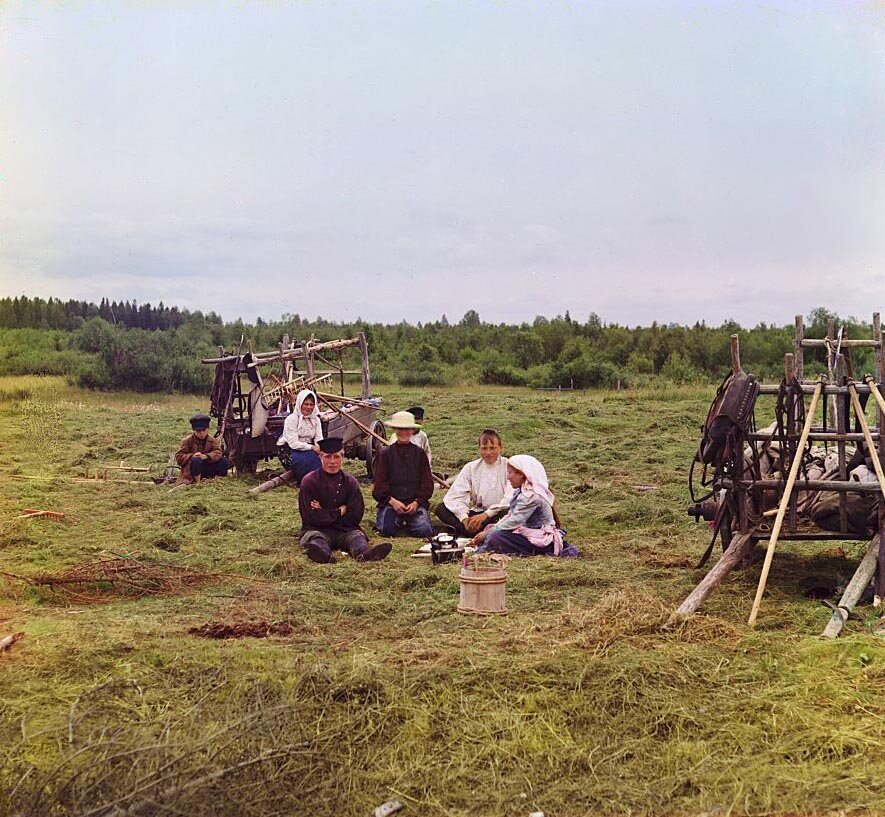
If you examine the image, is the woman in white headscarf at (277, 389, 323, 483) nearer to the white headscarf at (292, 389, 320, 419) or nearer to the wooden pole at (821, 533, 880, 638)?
the white headscarf at (292, 389, 320, 419)

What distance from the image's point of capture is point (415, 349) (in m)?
39.7

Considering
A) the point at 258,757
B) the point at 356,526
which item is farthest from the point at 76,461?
the point at 258,757

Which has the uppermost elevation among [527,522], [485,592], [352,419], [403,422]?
[403,422]

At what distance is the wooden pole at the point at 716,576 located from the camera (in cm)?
578

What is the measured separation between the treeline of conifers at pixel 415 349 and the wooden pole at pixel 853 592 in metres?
16.6

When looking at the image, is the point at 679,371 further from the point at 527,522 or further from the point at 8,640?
the point at 8,640

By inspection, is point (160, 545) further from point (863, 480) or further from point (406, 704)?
point (863, 480)

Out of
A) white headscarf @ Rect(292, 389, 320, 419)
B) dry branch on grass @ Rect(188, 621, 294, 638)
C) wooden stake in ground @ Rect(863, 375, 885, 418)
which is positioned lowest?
dry branch on grass @ Rect(188, 621, 294, 638)

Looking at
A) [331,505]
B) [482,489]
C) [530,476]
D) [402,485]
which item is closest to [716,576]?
[530,476]

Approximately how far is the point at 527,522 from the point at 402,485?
69.2 inches

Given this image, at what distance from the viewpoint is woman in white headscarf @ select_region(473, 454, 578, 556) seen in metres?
7.87

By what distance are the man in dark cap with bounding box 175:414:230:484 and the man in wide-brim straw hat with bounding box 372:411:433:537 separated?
11.9ft

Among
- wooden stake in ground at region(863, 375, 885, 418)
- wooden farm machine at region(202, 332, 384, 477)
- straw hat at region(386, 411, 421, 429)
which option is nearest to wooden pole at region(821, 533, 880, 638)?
wooden stake in ground at region(863, 375, 885, 418)

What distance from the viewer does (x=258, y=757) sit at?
3.74m
